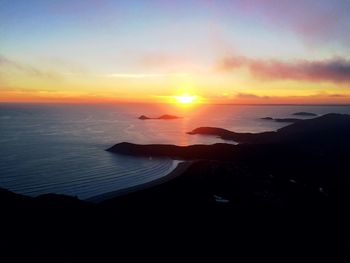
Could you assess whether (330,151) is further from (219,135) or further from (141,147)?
(219,135)

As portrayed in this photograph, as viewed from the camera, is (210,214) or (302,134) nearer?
(210,214)

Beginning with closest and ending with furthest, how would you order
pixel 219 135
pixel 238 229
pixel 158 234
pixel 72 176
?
pixel 158 234, pixel 238 229, pixel 72 176, pixel 219 135

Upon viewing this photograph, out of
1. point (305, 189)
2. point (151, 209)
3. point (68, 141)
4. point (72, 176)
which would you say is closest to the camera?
point (151, 209)

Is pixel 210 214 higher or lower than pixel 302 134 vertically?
lower

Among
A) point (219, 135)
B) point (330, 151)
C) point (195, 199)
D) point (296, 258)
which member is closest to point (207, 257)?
point (296, 258)

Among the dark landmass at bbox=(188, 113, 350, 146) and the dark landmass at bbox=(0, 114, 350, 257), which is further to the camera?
the dark landmass at bbox=(188, 113, 350, 146)

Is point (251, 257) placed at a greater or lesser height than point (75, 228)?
lesser

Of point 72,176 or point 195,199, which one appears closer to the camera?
point 195,199

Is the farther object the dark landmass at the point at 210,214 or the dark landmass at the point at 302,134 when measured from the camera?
the dark landmass at the point at 302,134
